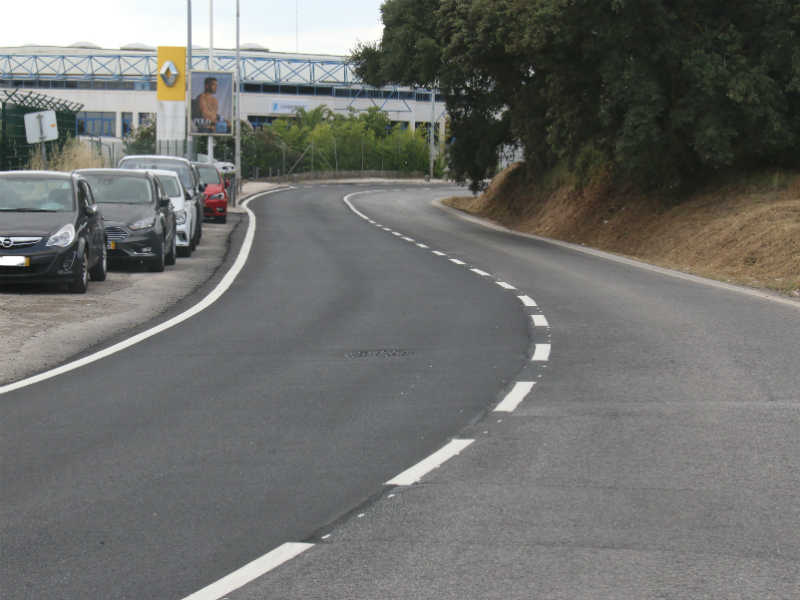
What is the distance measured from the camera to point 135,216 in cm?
1833

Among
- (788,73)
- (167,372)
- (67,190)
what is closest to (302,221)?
(788,73)

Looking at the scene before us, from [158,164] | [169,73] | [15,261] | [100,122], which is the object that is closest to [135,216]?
[15,261]

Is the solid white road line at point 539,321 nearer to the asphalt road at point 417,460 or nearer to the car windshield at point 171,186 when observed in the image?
the asphalt road at point 417,460

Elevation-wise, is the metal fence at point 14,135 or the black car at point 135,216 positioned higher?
the metal fence at point 14,135

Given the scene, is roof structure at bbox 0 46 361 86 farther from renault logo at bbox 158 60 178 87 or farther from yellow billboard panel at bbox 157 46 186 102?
renault logo at bbox 158 60 178 87

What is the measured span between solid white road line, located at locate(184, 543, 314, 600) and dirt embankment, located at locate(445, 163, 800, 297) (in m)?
13.7

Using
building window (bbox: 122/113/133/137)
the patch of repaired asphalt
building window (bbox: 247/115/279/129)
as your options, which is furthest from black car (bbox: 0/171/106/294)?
building window (bbox: 122/113/133/137)

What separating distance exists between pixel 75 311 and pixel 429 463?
8.29 m

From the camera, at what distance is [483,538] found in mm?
4863

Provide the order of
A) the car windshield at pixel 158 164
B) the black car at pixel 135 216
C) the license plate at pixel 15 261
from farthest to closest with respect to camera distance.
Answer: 1. the car windshield at pixel 158 164
2. the black car at pixel 135 216
3. the license plate at pixel 15 261

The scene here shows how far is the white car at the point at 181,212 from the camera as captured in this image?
21.8m


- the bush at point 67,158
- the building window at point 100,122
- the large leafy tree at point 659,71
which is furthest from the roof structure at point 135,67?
the large leafy tree at point 659,71

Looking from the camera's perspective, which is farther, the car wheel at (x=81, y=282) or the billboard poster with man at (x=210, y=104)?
the billboard poster with man at (x=210, y=104)

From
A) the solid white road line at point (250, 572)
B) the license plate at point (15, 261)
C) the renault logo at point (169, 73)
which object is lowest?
the solid white road line at point (250, 572)
